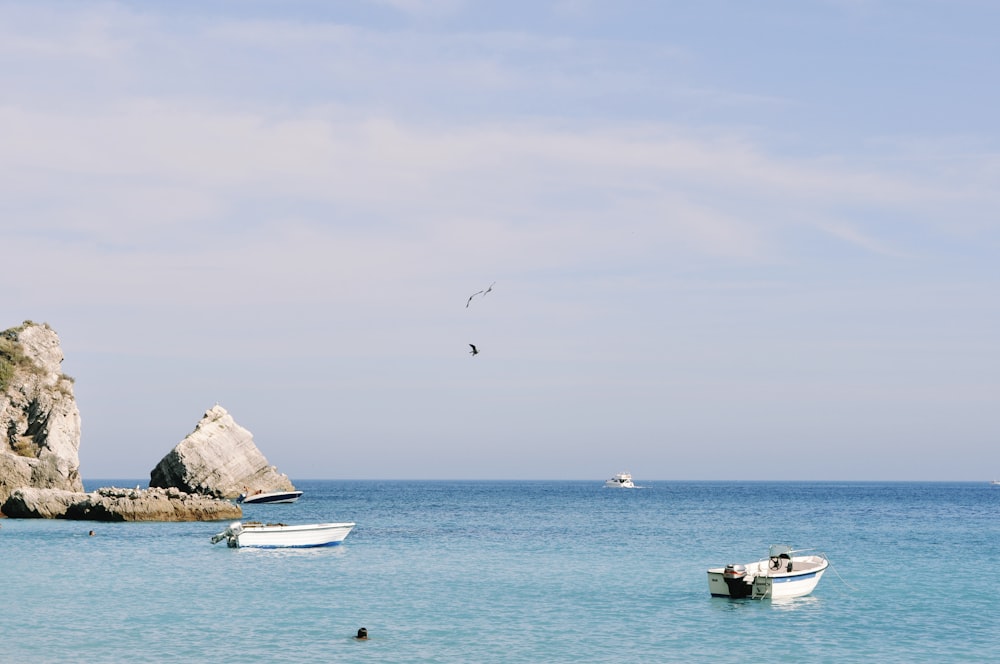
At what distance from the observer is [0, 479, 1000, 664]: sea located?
3347 centimetres

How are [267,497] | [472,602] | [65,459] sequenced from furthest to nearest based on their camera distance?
[267,497] < [65,459] < [472,602]

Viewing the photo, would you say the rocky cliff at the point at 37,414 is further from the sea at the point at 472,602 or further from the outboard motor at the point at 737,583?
the outboard motor at the point at 737,583

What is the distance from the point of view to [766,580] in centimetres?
4259

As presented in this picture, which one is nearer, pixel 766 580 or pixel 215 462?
pixel 766 580

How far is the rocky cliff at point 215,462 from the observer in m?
108

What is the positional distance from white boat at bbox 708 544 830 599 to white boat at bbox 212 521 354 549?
29.7 meters

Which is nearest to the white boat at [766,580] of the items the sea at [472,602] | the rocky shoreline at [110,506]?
the sea at [472,602]

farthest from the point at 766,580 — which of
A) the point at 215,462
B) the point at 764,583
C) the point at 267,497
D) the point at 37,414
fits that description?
the point at 267,497

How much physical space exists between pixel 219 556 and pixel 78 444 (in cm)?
4563

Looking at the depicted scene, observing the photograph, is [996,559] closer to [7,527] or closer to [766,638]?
[766,638]

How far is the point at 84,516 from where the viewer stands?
8844cm

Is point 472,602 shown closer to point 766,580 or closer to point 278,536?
point 766,580

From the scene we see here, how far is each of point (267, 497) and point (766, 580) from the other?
88722mm

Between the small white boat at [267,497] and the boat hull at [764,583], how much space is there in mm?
84168
